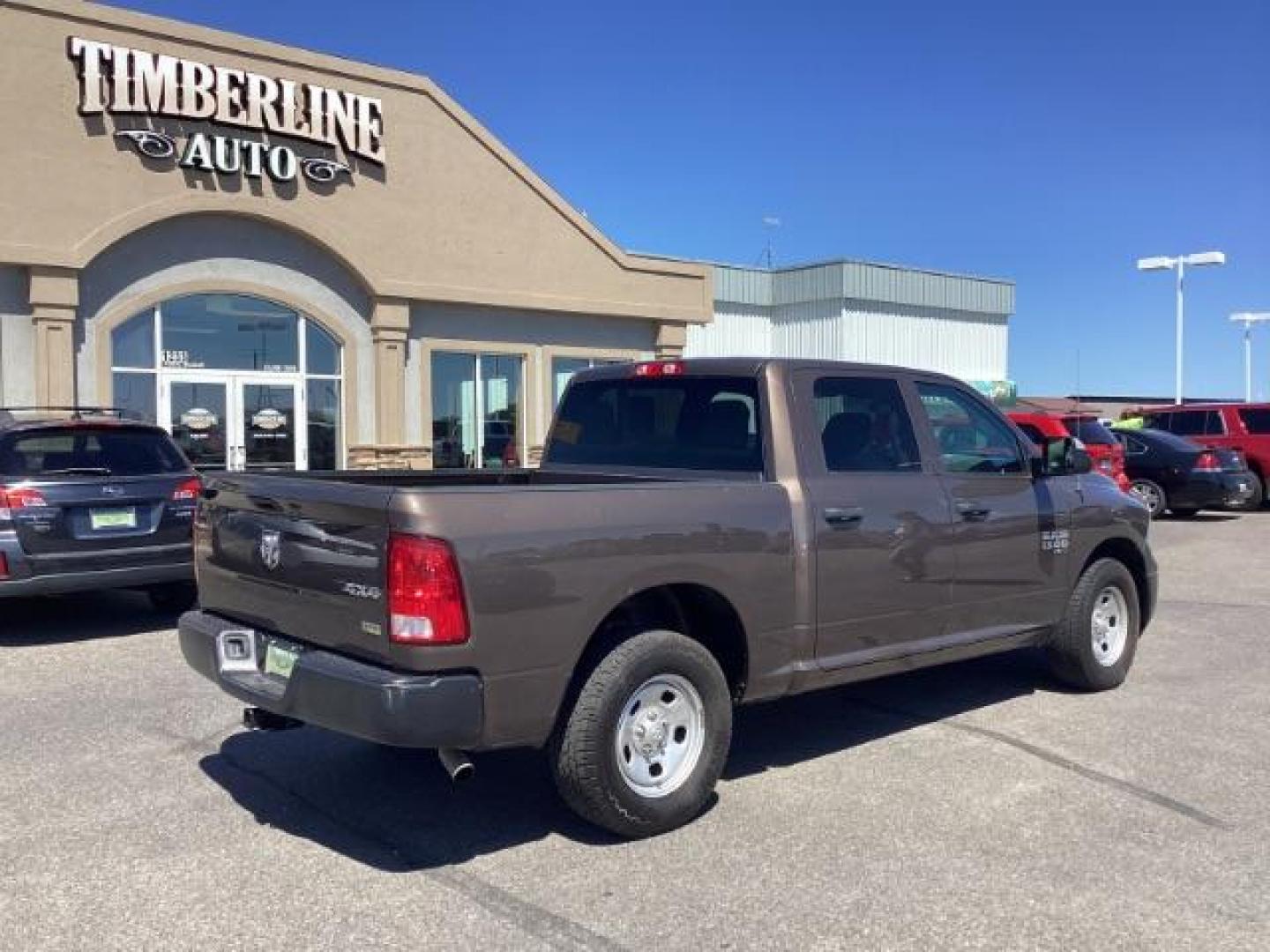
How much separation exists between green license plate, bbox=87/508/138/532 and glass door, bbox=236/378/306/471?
6975 mm

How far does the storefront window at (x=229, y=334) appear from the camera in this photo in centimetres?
1473

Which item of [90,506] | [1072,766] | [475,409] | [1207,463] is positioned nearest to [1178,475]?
[1207,463]

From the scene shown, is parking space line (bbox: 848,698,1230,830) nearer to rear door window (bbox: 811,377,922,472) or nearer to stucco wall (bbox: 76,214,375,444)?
rear door window (bbox: 811,377,922,472)

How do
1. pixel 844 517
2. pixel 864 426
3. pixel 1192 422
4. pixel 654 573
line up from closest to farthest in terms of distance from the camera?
pixel 654 573 < pixel 844 517 < pixel 864 426 < pixel 1192 422

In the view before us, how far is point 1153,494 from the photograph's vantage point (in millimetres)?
18891

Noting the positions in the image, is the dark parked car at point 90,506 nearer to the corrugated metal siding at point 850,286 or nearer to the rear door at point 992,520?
the rear door at point 992,520

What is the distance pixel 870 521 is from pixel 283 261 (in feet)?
40.1

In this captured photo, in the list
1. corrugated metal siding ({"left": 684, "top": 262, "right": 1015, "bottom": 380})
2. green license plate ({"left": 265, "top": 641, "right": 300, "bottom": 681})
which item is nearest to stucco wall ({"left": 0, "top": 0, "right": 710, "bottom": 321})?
green license plate ({"left": 265, "top": 641, "right": 300, "bottom": 681})

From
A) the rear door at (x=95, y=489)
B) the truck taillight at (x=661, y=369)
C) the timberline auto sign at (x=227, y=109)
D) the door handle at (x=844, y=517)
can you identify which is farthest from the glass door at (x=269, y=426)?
the door handle at (x=844, y=517)

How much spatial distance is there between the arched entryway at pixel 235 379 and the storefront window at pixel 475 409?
1.65 m

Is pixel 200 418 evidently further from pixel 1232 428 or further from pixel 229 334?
pixel 1232 428

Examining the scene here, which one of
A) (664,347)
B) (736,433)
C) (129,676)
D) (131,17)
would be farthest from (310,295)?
(736,433)

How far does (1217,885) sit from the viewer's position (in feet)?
13.1

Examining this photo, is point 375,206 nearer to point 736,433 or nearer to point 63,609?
point 63,609
